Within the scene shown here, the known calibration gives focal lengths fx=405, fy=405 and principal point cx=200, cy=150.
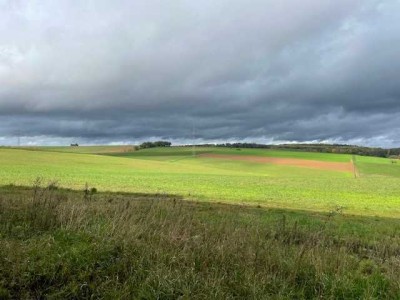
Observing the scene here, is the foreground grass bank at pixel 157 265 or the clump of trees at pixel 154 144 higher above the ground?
the clump of trees at pixel 154 144

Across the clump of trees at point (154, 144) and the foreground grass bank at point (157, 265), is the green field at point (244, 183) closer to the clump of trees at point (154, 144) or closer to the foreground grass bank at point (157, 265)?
the foreground grass bank at point (157, 265)

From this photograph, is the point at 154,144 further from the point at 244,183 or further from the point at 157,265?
the point at 157,265

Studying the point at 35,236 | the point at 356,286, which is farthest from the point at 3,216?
the point at 356,286

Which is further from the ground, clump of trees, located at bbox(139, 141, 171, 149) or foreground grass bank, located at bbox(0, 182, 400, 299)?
clump of trees, located at bbox(139, 141, 171, 149)

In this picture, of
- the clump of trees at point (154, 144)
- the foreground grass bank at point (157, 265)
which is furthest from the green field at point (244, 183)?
the clump of trees at point (154, 144)

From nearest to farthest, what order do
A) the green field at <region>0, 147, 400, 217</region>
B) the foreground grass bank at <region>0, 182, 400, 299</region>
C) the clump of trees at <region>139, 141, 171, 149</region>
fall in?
the foreground grass bank at <region>0, 182, 400, 299</region>, the green field at <region>0, 147, 400, 217</region>, the clump of trees at <region>139, 141, 171, 149</region>

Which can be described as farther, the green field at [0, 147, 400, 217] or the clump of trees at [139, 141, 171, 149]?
the clump of trees at [139, 141, 171, 149]

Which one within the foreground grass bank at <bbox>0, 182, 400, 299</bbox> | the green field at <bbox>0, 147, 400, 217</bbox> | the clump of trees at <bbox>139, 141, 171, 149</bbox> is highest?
the clump of trees at <bbox>139, 141, 171, 149</bbox>

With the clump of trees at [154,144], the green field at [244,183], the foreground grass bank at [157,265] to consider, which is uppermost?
the clump of trees at [154,144]

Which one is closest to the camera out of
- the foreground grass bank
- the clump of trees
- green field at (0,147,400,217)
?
the foreground grass bank

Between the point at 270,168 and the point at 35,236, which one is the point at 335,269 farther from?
the point at 270,168

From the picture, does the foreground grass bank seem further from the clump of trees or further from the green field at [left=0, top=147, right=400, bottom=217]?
the clump of trees

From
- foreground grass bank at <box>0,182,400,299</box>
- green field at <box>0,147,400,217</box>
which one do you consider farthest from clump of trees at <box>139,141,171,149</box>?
foreground grass bank at <box>0,182,400,299</box>

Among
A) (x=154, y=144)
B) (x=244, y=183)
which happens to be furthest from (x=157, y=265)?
(x=154, y=144)
